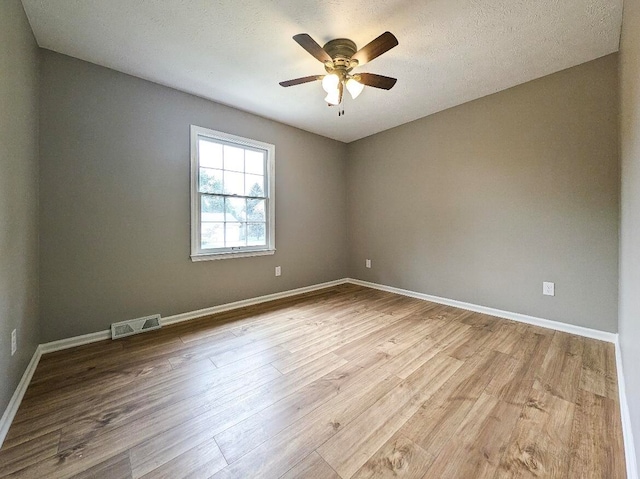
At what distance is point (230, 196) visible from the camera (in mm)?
3029

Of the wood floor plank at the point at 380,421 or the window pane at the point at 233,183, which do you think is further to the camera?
the window pane at the point at 233,183

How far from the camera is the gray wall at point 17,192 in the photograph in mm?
1313

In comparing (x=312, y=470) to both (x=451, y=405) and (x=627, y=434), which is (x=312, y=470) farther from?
(x=627, y=434)

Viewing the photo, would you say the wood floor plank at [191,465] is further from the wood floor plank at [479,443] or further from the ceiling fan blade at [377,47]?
the ceiling fan blade at [377,47]

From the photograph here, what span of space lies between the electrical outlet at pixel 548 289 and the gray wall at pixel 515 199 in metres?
0.04

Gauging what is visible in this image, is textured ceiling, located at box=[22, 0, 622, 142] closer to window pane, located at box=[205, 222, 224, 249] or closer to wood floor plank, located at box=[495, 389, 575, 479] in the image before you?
window pane, located at box=[205, 222, 224, 249]

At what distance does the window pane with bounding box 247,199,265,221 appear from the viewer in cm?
321

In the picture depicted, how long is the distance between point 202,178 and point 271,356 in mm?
2056

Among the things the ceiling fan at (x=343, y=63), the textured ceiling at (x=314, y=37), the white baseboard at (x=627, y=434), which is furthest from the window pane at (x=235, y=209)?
the white baseboard at (x=627, y=434)

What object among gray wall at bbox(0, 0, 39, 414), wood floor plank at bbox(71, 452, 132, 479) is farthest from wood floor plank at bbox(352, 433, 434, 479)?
gray wall at bbox(0, 0, 39, 414)

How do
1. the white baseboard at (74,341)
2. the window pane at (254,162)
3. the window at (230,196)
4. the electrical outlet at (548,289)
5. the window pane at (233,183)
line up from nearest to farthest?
the white baseboard at (74,341), the electrical outlet at (548,289), the window at (230,196), the window pane at (233,183), the window pane at (254,162)

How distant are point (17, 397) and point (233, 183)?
2.38 meters

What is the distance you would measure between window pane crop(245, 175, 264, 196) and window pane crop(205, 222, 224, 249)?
57 cm

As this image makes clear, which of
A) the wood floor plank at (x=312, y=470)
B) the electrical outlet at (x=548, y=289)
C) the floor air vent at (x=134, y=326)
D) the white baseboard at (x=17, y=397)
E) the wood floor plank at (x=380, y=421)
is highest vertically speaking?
the electrical outlet at (x=548, y=289)
